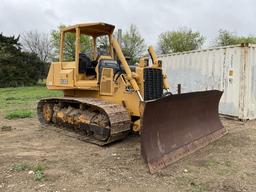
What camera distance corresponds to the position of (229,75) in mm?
10430

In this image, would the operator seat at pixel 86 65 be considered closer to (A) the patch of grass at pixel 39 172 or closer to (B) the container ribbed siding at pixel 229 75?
(A) the patch of grass at pixel 39 172

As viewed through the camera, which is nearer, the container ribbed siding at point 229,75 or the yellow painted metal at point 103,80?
the yellow painted metal at point 103,80

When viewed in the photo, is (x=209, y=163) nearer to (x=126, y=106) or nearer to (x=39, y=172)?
(x=126, y=106)

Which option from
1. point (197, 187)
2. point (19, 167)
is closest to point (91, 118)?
point (19, 167)

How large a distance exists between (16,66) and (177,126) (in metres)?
30.2

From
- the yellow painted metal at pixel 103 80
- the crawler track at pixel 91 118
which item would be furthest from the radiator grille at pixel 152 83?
the crawler track at pixel 91 118

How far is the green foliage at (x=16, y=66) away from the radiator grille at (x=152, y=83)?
93.8ft

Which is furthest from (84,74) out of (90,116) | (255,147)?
(255,147)

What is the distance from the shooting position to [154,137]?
5434mm

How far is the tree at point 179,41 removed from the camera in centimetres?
3634

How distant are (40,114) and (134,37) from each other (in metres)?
30.3

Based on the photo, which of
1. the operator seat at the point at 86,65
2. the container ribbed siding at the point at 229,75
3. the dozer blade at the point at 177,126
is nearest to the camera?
the dozer blade at the point at 177,126

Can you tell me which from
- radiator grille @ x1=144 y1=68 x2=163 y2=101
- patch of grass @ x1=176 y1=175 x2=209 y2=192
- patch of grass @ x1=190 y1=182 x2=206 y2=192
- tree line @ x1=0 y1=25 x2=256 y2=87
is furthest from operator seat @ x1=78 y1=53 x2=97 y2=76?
tree line @ x1=0 y1=25 x2=256 y2=87

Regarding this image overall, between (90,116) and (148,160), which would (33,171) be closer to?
(148,160)
